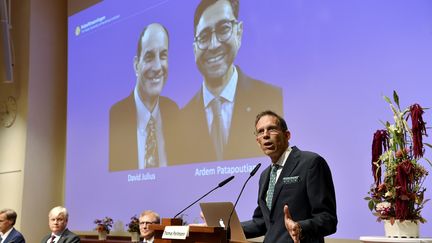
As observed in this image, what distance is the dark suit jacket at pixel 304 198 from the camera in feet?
6.95

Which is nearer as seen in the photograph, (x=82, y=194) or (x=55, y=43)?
(x=82, y=194)

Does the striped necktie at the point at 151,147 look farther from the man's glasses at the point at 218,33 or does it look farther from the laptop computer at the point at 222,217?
the laptop computer at the point at 222,217

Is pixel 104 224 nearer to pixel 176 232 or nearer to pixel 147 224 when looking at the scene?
pixel 147 224

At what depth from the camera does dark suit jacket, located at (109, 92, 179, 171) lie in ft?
16.8

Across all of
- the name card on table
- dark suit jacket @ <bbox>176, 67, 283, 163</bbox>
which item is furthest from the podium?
dark suit jacket @ <bbox>176, 67, 283, 163</bbox>

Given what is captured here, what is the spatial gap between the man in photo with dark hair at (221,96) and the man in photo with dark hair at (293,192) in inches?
64.7

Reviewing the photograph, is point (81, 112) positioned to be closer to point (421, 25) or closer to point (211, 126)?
point (211, 126)

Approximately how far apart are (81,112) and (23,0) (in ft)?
6.60

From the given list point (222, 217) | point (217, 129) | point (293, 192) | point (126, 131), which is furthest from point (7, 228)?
point (293, 192)

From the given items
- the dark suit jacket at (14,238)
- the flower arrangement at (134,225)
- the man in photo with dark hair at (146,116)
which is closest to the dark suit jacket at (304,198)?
the man in photo with dark hair at (146,116)

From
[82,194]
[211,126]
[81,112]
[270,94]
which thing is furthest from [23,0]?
[270,94]

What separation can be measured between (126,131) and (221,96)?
1.55 meters

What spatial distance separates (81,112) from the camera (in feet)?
20.8

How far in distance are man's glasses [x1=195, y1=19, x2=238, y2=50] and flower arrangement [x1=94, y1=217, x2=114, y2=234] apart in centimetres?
224
